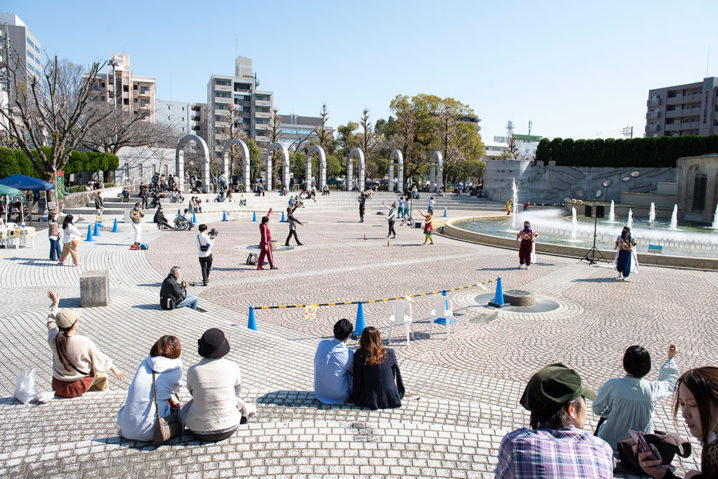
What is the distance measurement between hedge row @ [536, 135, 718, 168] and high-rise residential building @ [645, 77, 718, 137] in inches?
1236

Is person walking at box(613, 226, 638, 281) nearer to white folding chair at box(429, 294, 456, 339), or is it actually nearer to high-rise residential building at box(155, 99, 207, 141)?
white folding chair at box(429, 294, 456, 339)

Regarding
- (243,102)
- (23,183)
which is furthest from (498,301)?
(243,102)

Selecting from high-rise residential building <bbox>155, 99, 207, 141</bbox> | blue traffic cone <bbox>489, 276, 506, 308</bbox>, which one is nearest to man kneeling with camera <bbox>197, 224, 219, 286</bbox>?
blue traffic cone <bbox>489, 276, 506, 308</bbox>

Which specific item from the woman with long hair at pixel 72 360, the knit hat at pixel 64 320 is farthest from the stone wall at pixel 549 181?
the knit hat at pixel 64 320

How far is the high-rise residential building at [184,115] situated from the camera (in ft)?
323

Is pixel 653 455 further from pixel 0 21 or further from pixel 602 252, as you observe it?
pixel 0 21

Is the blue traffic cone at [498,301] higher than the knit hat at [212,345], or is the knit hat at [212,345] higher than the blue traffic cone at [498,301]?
the knit hat at [212,345]

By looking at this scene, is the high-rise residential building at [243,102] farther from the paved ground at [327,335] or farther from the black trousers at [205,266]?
the black trousers at [205,266]

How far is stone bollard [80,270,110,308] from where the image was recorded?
34.1 feet

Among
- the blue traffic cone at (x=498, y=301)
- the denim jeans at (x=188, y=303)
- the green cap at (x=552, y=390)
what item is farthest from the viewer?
the blue traffic cone at (x=498, y=301)

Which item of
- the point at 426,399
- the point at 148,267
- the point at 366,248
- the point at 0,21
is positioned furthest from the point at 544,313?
the point at 0,21

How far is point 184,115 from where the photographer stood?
101 metres

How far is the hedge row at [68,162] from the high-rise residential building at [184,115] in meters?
57.6

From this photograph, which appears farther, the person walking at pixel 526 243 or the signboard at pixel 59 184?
the signboard at pixel 59 184
